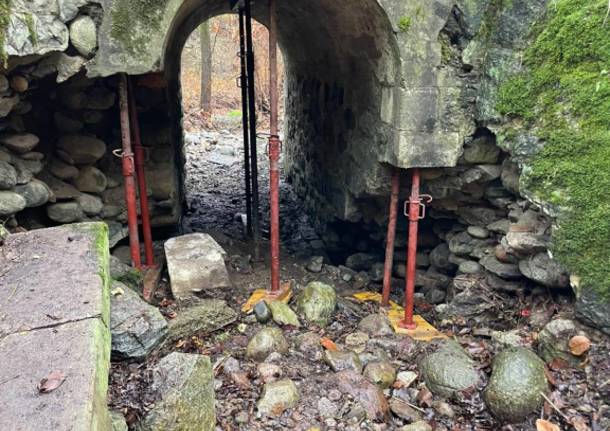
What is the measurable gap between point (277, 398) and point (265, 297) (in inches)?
52.5

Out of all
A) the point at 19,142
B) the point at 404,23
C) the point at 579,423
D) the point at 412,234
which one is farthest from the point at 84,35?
the point at 579,423

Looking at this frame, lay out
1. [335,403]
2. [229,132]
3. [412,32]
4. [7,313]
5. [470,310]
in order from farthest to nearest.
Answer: [229,132], [470,310], [412,32], [335,403], [7,313]

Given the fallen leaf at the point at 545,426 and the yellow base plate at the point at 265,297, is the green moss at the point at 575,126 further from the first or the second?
the yellow base plate at the point at 265,297

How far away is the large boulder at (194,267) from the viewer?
3.89 meters

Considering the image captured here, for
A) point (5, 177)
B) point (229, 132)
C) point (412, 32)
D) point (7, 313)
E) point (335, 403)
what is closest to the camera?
point (7, 313)

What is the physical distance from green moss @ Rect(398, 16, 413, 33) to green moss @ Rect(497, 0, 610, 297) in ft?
2.89

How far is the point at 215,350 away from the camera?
333cm

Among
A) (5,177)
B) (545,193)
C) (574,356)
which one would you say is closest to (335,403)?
(574,356)

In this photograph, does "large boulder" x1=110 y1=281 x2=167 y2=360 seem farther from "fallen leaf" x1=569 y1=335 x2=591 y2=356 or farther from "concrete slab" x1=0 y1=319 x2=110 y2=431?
"fallen leaf" x1=569 y1=335 x2=591 y2=356

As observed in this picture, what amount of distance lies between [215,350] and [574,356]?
7.60 ft

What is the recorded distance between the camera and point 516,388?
2.93m

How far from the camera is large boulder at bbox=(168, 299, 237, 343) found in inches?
131

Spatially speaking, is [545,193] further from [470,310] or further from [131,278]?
[131,278]

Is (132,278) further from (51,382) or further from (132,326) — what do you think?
(51,382)
